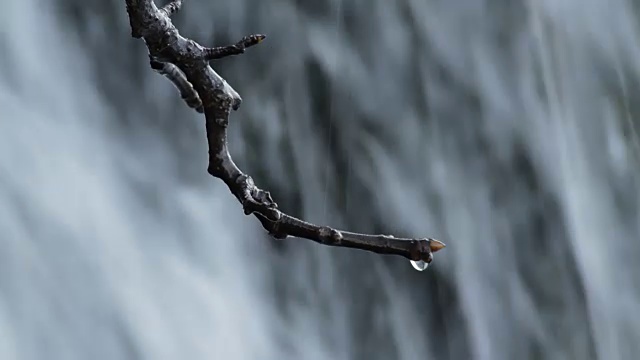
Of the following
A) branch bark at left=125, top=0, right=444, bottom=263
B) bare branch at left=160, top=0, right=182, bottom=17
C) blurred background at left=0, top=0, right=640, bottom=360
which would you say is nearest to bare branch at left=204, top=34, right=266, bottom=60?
branch bark at left=125, top=0, right=444, bottom=263

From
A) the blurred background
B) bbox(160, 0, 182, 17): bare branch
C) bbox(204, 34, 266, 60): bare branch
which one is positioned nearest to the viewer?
bbox(204, 34, 266, 60): bare branch

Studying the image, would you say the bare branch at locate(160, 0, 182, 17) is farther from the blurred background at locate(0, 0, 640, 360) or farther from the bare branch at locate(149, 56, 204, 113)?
the blurred background at locate(0, 0, 640, 360)

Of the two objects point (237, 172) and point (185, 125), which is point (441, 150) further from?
point (237, 172)

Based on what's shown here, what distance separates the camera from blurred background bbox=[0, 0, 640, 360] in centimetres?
249

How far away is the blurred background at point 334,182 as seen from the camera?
2.49 meters

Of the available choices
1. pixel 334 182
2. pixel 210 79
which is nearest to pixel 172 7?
pixel 210 79

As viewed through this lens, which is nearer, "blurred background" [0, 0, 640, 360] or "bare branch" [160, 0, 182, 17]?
"bare branch" [160, 0, 182, 17]

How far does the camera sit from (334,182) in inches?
126

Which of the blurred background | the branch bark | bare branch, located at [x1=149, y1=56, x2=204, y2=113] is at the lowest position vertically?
the branch bark

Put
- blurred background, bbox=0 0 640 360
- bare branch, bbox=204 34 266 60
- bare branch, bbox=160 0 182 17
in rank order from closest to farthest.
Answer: bare branch, bbox=204 34 266 60 → bare branch, bbox=160 0 182 17 → blurred background, bbox=0 0 640 360

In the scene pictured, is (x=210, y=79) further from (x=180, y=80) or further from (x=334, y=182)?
(x=334, y=182)

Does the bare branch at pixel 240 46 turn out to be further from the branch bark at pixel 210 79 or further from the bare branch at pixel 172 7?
the bare branch at pixel 172 7

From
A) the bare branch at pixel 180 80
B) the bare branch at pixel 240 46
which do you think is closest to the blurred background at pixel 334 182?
the bare branch at pixel 180 80

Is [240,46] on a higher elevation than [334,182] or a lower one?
lower
